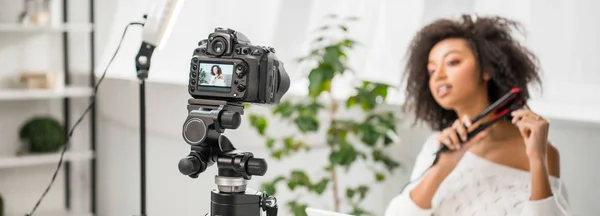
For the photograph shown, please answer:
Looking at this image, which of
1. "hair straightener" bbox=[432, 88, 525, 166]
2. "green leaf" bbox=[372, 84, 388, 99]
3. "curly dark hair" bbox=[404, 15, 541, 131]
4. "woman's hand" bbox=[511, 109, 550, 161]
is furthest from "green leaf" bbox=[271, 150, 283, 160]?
"woman's hand" bbox=[511, 109, 550, 161]

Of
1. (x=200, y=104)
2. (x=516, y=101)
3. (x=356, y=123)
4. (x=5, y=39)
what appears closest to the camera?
(x=200, y=104)

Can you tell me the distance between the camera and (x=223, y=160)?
1496mm

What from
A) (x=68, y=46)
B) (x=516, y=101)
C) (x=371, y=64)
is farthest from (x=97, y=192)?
(x=516, y=101)

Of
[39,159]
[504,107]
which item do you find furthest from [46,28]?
[504,107]

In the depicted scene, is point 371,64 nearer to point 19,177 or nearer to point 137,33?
point 137,33

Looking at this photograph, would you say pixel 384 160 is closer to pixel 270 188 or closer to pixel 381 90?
pixel 381 90

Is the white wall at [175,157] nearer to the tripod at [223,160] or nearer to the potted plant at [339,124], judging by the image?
the potted plant at [339,124]

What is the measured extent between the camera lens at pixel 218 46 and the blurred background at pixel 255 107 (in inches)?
49.1

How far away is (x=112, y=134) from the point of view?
4480 mm

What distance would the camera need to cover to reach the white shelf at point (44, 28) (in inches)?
160

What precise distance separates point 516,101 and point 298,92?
139 cm

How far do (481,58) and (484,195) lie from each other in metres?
0.40

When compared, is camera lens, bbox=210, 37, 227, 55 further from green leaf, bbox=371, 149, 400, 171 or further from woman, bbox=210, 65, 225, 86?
green leaf, bbox=371, 149, 400, 171

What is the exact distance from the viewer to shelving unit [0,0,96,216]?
414 centimetres
